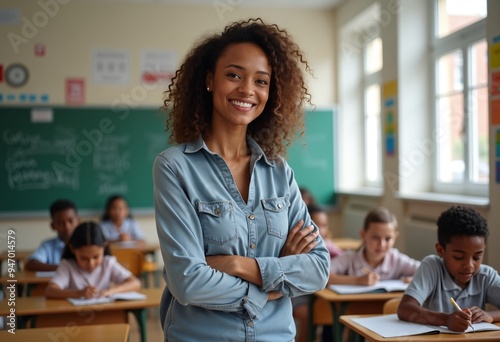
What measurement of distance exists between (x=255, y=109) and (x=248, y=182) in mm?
195

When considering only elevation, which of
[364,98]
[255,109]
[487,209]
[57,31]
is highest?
[57,31]

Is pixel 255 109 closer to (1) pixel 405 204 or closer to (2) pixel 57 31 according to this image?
(1) pixel 405 204

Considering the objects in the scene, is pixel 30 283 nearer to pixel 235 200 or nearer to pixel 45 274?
pixel 45 274

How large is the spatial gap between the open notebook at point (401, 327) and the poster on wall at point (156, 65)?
4627 millimetres

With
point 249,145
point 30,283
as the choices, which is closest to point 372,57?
point 30,283

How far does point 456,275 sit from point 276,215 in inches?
45.4

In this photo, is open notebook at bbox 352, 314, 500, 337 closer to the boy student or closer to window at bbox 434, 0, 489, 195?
the boy student

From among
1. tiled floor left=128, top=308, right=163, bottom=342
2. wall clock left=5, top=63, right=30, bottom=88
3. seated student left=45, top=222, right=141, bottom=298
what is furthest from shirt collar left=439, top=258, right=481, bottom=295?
wall clock left=5, top=63, right=30, bottom=88

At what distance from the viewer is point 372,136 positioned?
652 cm

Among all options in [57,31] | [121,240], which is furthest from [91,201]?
[57,31]

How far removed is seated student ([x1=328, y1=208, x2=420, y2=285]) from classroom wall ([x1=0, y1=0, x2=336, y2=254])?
3.20 meters

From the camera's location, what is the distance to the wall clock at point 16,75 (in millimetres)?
6109

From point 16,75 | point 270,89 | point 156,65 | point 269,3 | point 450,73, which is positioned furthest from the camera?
point 269,3

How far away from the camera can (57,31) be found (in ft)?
20.5
